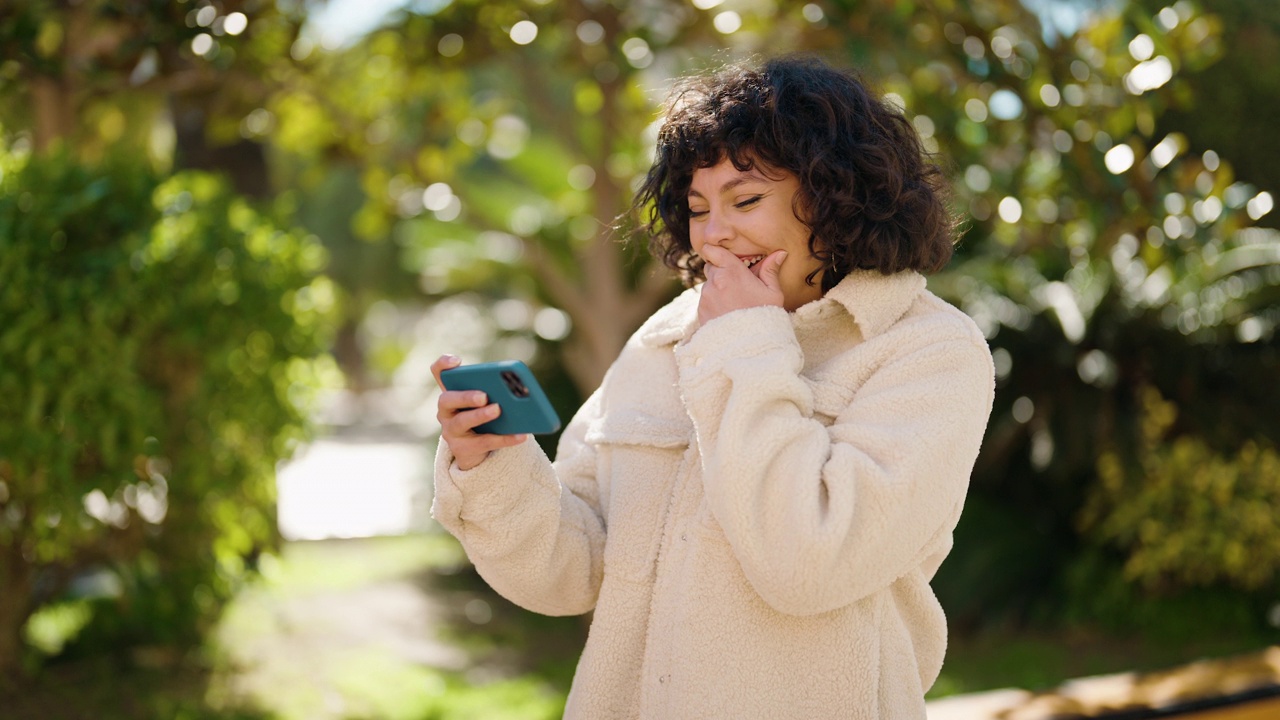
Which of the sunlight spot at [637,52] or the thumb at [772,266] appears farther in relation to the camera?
the sunlight spot at [637,52]

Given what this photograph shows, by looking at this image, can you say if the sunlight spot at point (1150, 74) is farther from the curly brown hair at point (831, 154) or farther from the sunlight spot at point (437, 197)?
the sunlight spot at point (437, 197)

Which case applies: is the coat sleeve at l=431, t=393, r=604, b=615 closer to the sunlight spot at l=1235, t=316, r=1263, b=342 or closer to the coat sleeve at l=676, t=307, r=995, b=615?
the coat sleeve at l=676, t=307, r=995, b=615

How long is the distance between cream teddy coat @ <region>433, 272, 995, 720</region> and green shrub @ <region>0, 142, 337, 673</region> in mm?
2538

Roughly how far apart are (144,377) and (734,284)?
10.5 ft

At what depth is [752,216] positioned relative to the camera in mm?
1831

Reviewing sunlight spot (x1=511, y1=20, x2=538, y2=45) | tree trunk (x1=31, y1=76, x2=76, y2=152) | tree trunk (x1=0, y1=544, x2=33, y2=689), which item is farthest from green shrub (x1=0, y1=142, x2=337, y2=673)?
sunlight spot (x1=511, y1=20, x2=538, y2=45)

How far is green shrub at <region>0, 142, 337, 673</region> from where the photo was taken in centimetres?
392

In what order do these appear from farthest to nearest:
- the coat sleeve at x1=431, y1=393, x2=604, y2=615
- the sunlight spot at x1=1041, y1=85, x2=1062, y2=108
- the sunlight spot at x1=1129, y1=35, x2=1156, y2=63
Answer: the sunlight spot at x1=1041, y1=85, x2=1062, y2=108, the sunlight spot at x1=1129, y1=35, x2=1156, y2=63, the coat sleeve at x1=431, y1=393, x2=604, y2=615

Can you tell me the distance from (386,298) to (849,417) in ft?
97.1

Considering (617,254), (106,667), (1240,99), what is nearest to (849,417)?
(106,667)

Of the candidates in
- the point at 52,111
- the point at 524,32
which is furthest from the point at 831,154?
the point at 52,111

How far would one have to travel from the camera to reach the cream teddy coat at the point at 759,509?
166 cm

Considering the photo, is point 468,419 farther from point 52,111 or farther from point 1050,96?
point 52,111

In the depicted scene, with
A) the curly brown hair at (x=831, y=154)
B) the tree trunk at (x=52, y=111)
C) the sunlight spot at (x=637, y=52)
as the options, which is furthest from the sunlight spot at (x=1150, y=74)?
the tree trunk at (x=52, y=111)
